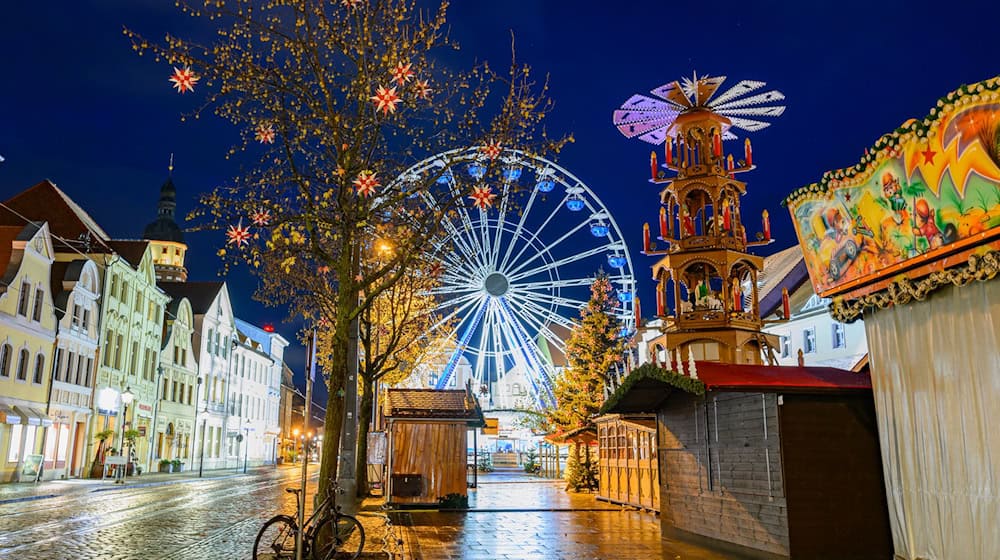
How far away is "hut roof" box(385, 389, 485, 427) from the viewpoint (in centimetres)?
2308

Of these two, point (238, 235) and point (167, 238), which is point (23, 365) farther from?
point (167, 238)

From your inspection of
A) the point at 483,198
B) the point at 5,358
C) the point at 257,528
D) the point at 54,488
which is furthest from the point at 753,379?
the point at 5,358

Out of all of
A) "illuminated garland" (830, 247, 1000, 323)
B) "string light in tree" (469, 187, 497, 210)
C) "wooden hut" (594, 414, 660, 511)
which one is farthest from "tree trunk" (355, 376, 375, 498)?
"illuminated garland" (830, 247, 1000, 323)

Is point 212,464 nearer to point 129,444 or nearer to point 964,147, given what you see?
point 129,444

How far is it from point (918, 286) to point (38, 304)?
35385mm

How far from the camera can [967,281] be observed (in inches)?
371

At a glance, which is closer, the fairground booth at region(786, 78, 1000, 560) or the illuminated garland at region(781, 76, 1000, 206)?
the illuminated garland at region(781, 76, 1000, 206)

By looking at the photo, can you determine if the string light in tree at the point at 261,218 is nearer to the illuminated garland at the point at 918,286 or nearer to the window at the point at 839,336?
the illuminated garland at the point at 918,286

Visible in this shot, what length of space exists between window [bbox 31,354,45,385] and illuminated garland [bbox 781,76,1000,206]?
33746 mm

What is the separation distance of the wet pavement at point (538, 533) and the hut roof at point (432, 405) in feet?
8.54

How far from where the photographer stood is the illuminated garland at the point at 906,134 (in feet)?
27.7

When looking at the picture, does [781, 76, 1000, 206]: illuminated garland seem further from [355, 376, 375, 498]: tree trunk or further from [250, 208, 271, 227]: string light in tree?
[355, 376, 375, 498]: tree trunk

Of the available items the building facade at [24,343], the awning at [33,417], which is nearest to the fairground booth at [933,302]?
the building facade at [24,343]

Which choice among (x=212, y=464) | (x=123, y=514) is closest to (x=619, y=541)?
(x=123, y=514)
